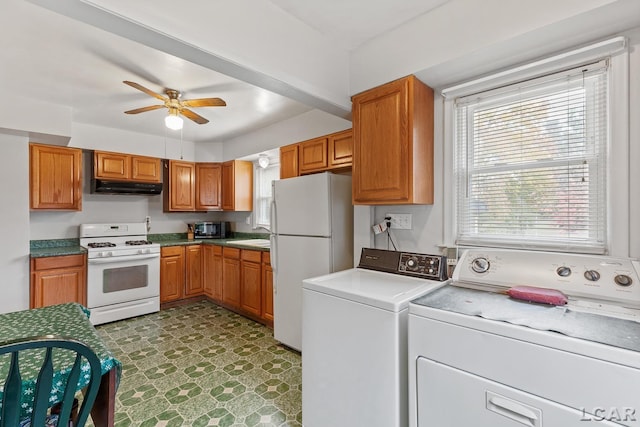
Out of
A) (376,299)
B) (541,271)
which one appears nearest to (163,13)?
(376,299)

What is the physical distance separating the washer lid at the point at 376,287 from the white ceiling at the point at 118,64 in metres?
1.61

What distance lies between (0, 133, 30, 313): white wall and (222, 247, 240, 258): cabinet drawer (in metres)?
Result: 2.01

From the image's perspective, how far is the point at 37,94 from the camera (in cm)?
284

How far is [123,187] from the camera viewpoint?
394 cm

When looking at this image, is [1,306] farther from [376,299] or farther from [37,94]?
[376,299]

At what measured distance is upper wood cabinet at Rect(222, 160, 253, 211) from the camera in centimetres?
→ 446

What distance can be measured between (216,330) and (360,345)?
7.81ft

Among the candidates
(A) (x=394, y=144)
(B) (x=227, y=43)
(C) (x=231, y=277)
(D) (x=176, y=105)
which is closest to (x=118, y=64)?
(D) (x=176, y=105)

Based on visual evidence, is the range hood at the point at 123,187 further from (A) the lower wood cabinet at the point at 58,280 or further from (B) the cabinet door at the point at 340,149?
(B) the cabinet door at the point at 340,149

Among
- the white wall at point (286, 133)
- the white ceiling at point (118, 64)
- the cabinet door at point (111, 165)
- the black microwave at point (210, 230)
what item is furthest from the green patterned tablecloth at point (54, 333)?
the black microwave at point (210, 230)

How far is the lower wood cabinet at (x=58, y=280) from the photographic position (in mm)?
3180

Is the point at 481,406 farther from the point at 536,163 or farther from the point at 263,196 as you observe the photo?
the point at 263,196

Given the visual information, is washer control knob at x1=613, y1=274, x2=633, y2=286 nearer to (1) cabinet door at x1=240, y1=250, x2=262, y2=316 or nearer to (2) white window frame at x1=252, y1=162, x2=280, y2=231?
(1) cabinet door at x1=240, y1=250, x2=262, y2=316

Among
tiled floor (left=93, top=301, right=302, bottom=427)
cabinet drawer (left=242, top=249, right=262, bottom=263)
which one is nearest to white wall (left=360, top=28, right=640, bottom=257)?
tiled floor (left=93, top=301, right=302, bottom=427)
